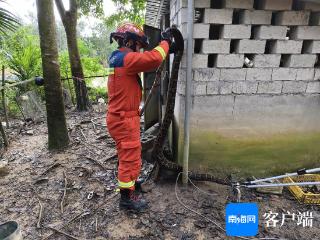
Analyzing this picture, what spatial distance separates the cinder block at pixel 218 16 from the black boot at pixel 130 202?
8.26 ft

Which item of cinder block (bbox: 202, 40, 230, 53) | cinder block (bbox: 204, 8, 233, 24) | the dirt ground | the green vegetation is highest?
cinder block (bbox: 204, 8, 233, 24)

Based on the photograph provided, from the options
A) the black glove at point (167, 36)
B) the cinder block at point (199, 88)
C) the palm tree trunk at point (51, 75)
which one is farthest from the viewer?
the palm tree trunk at point (51, 75)

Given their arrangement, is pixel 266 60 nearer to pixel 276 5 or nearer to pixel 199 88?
pixel 276 5

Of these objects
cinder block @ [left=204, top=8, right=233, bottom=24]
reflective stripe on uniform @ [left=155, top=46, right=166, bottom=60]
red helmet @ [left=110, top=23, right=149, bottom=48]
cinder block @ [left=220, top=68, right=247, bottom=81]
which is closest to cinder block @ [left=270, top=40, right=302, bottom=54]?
cinder block @ [left=220, top=68, right=247, bottom=81]

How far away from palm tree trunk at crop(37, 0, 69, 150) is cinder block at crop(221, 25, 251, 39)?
3.24m

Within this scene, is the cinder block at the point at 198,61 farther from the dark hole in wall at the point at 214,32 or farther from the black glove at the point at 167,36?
the dark hole in wall at the point at 214,32

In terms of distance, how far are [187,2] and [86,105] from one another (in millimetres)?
6320

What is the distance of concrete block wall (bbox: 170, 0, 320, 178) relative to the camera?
3.34 metres

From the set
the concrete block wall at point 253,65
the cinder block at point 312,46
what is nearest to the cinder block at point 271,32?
the concrete block wall at point 253,65

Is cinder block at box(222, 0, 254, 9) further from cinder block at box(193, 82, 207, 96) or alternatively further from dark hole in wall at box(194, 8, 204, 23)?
cinder block at box(193, 82, 207, 96)

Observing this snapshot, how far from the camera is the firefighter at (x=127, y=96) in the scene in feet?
9.70

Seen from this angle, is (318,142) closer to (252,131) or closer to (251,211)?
(252,131)

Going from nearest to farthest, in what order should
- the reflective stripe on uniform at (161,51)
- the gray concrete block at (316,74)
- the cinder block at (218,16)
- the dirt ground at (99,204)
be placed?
the reflective stripe on uniform at (161,51) < the dirt ground at (99,204) < the cinder block at (218,16) < the gray concrete block at (316,74)

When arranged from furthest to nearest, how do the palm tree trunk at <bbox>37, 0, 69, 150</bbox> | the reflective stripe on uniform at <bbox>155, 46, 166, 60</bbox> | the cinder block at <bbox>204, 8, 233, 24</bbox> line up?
1. the palm tree trunk at <bbox>37, 0, 69, 150</bbox>
2. the cinder block at <bbox>204, 8, 233, 24</bbox>
3. the reflective stripe on uniform at <bbox>155, 46, 166, 60</bbox>
